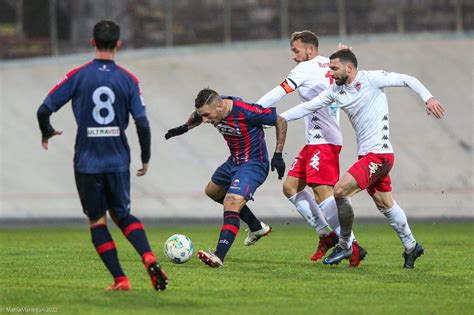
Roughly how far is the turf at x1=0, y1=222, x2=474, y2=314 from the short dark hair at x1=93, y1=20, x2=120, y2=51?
2.10m

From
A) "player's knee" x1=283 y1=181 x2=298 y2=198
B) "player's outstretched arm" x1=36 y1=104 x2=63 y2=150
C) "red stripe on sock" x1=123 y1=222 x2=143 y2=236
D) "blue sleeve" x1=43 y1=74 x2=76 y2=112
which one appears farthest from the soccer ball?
"blue sleeve" x1=43 y1=74 x2=76 y2=112

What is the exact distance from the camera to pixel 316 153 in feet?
43.5

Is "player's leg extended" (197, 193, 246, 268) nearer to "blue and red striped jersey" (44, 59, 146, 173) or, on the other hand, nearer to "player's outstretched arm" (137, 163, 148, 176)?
"player's outstretched arm" (137, 163, 148, 176)

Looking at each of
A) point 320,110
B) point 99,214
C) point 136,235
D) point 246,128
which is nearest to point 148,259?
point 136,235

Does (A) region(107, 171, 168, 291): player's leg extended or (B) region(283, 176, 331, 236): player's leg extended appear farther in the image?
(B) region(283, 176, 331, 236): player's leg extended

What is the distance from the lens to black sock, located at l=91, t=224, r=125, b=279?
9.73 m

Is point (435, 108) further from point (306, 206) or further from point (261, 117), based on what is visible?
point (306, 206)

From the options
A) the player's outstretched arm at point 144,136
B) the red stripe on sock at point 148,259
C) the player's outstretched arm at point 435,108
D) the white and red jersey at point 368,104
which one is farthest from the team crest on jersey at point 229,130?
the red stripe on sock at point 148,259

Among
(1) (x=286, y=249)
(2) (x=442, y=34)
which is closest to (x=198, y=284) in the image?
(1) (x=286, y=249)

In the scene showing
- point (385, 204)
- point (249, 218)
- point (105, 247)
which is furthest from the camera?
point (249, 218)

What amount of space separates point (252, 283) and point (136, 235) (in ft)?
4.59

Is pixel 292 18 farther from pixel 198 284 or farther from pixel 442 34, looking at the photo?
pixel 198 284

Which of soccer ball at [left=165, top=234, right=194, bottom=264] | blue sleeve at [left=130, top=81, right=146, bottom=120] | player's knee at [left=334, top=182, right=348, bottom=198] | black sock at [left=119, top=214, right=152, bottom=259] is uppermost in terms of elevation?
blue sleeve at [left=130, top=81, right=146, bottom=120]

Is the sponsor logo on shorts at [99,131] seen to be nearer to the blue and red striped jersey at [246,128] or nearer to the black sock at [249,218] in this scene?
the blue and red striped jersey at [246,128]
